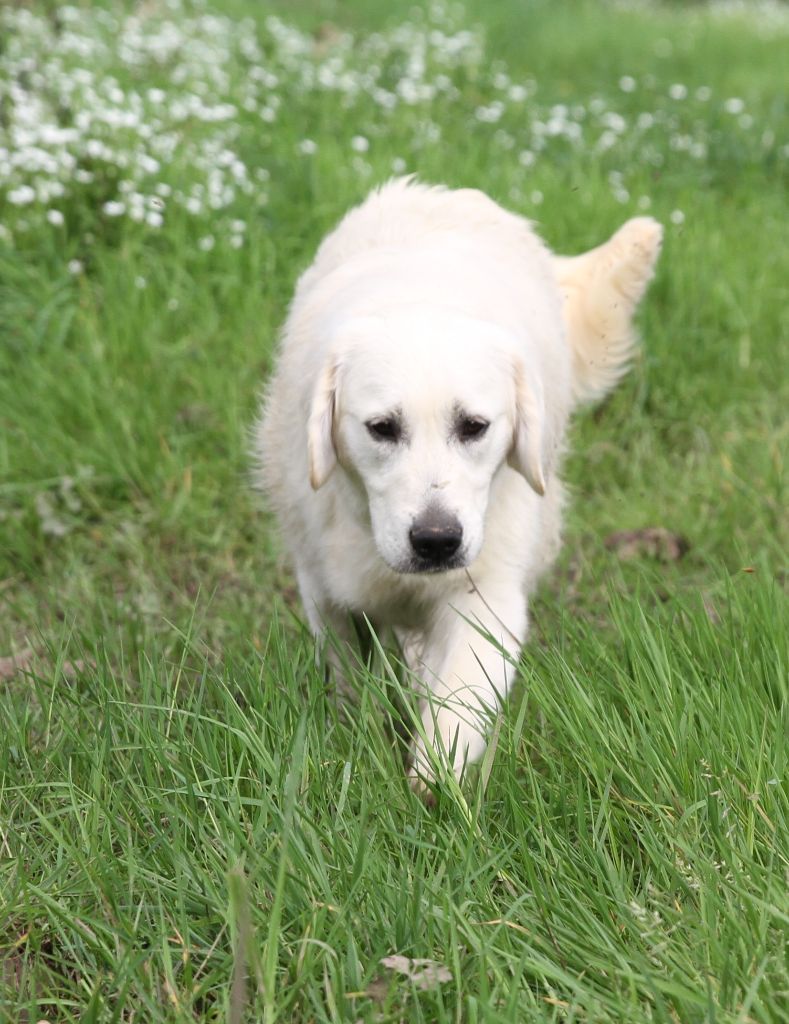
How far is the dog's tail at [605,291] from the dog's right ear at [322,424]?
3.78 ft

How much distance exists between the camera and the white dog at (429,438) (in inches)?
99.4

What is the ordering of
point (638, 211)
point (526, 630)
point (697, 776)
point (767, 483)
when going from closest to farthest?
point (697, 776) → point (526, 630) → point (767, 483) → point (638, 211)

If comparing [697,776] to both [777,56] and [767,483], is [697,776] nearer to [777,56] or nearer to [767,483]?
[767,483]

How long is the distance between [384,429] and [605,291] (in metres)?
1.31

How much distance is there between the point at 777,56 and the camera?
9.29 meters

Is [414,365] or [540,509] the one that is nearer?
[414,365]

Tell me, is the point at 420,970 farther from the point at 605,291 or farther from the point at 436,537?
the point at 605,291

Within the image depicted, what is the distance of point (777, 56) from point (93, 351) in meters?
6.69

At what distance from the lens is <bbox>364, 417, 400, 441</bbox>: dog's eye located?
256cm

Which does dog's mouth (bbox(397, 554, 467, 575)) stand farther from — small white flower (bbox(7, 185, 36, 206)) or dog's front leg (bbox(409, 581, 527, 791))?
small white flower (bbox(7, 185, 36, 206))

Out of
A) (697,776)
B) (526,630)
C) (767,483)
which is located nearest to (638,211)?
(767,483)

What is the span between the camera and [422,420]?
8.29 feet

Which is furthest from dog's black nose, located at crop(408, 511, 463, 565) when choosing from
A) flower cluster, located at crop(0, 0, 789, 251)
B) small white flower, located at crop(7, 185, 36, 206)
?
small white flower, located at crop(7, 185, 36, 206)

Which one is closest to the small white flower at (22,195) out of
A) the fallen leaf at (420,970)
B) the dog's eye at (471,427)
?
the dog's eye at (471,427)
